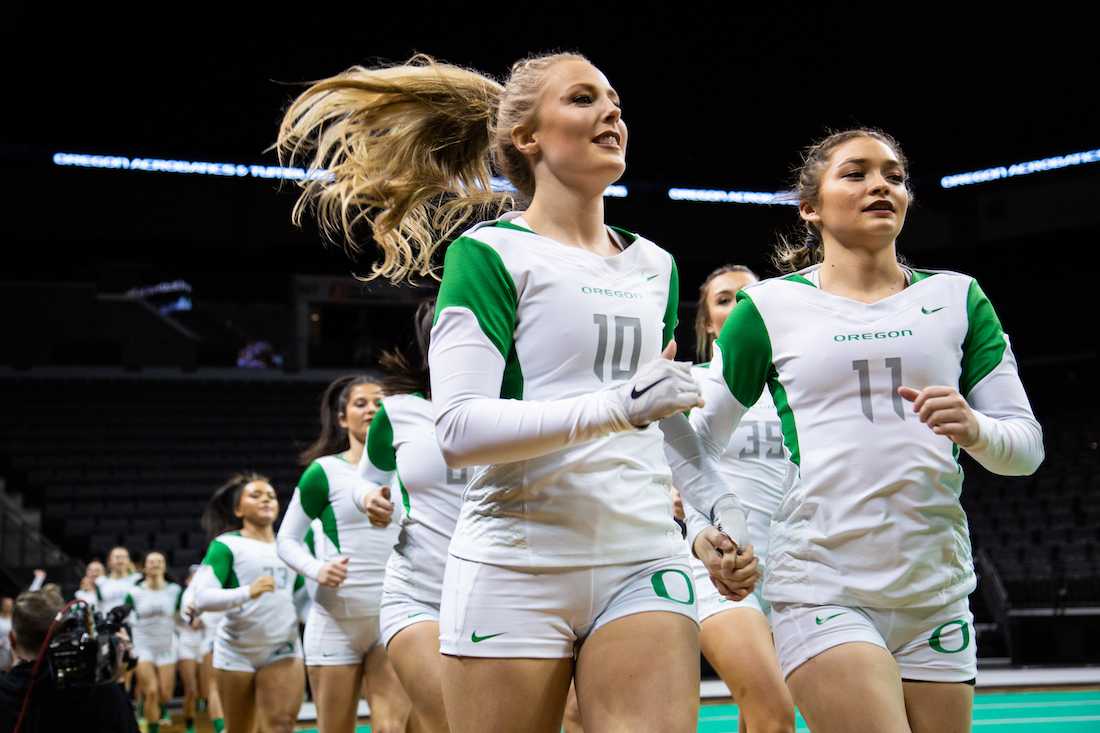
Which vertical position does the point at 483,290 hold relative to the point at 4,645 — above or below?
above

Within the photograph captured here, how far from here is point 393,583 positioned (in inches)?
175

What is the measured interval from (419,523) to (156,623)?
29.5 ft

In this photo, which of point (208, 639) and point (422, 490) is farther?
point (208, 639)

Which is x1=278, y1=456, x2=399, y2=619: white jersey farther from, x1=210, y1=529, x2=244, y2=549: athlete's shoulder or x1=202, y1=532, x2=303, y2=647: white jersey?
x1=210, y1=529, x2=244, y2=549: athlete's shoulder

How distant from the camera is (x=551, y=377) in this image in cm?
257

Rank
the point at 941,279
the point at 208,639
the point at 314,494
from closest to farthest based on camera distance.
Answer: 1. the point at 941,279
2. the point at 314,494
3. the point at 208,639

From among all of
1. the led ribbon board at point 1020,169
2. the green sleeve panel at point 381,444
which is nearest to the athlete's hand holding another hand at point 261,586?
the green sleeve panel at point 381,444

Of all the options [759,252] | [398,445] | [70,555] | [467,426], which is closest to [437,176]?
[467,426]

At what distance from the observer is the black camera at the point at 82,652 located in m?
4.40

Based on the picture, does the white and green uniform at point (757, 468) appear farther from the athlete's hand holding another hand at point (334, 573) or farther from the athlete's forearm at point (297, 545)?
the athlete's forearm at point (297, 545)

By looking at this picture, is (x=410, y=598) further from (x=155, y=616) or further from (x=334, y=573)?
(x=155, y=616)

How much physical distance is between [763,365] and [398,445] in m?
2.05

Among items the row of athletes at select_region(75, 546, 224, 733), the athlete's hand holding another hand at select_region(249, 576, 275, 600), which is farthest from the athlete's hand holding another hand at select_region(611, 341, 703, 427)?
the row of athletes at select_region(75, 546, 224, 733)

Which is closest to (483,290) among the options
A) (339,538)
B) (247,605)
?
(339,538)
